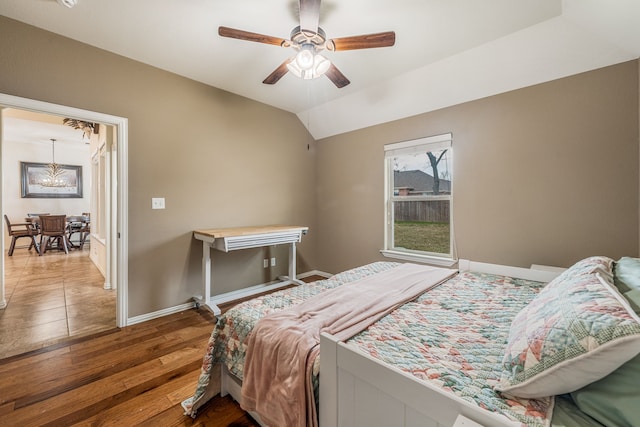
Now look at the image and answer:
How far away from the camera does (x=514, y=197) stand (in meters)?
2.53

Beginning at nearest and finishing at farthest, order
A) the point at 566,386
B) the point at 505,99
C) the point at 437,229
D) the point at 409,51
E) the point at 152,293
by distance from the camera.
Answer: the point at 566,386 → the point at 409,51 → the point at 505,99 → the point at 152,293 → the point at 437,229

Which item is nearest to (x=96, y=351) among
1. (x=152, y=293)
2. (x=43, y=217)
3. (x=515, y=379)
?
(x=152, y=293)

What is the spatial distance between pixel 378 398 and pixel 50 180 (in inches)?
365

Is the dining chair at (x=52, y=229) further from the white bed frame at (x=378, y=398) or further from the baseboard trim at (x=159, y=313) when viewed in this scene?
the white bed frame at (x=378, y=398)

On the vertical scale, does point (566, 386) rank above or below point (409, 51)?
below

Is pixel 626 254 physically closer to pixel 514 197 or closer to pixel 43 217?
pixel 514 197

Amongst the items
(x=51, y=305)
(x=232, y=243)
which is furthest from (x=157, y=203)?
(x=51, y=305)

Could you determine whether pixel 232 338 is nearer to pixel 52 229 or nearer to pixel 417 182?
pixel 417 182

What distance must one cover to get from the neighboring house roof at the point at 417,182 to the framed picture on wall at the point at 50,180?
8.41 meters

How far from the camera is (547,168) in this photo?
2.36 meters

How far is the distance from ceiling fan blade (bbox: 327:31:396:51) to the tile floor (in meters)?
3.16

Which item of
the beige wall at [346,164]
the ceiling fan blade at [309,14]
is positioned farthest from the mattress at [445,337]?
the ceiling fan blade at [309,14]

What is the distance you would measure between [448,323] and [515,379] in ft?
1.71

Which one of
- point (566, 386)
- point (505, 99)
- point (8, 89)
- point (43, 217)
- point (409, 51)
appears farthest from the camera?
point (43, 217)
